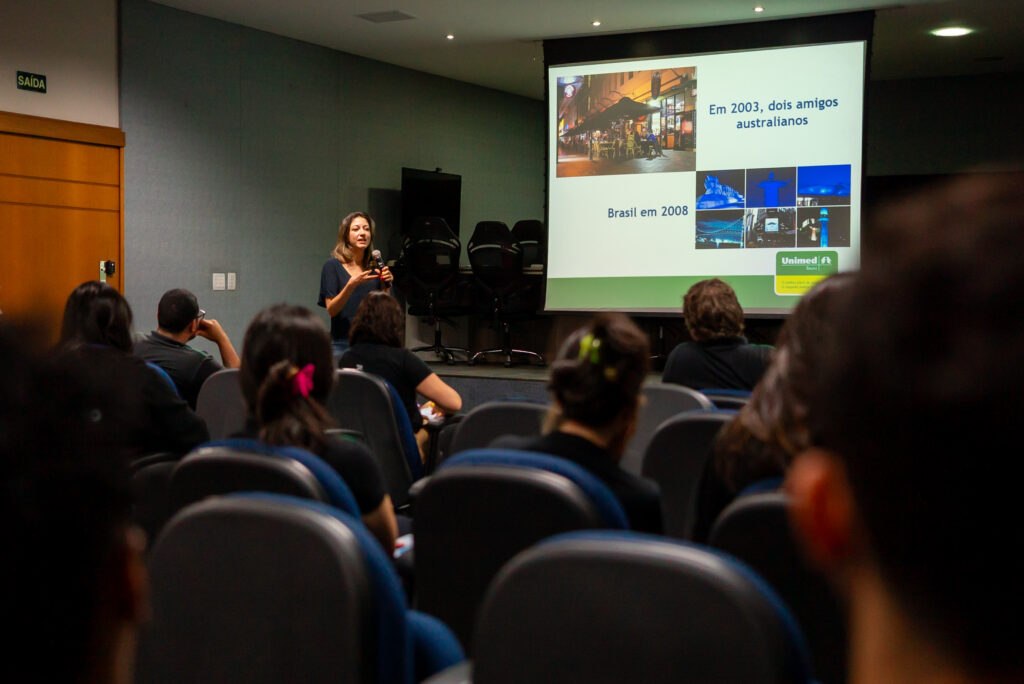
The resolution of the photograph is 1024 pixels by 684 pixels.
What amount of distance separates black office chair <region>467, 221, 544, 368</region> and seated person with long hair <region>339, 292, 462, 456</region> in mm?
4195

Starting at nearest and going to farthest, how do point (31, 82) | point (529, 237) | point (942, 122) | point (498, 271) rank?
point (31, 82) → point (498, 271) → point (529, 237) → point (942, 122)

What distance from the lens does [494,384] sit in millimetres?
7086

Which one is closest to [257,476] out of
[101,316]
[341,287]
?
[101,316]

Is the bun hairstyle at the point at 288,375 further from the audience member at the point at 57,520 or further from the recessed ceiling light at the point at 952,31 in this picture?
the recessed ceiling light at the point at 952,31

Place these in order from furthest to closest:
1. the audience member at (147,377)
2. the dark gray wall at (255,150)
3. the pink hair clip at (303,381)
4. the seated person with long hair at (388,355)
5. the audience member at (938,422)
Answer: the dark gray wall at (255,150), the seated person with long hair at (388,355), the audience member at (147,377), the pink hair clip at (303,381), the audience member at (938,422)

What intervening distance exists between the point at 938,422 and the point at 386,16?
8.06 metres

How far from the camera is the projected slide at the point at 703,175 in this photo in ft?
23.8

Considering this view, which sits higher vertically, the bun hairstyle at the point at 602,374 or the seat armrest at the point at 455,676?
the bun hairstyle at the point at 602,374

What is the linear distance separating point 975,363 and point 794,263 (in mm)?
7243

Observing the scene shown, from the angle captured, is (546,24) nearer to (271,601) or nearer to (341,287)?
(341,287)

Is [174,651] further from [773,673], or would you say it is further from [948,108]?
[948,108]

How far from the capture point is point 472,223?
36.1 ft

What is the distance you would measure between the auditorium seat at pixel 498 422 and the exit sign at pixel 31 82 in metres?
5.46

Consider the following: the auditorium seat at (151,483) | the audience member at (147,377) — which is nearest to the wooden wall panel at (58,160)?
the audience member at (147,377)
